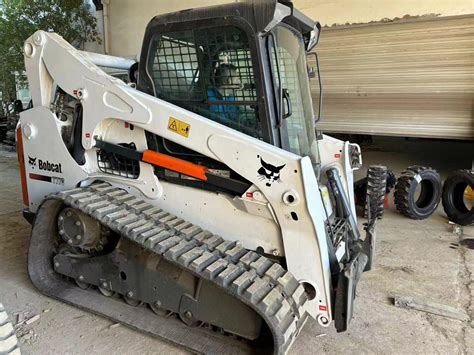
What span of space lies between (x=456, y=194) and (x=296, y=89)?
364 cm

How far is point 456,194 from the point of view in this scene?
5.44 metres

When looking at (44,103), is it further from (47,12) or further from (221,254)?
(47,12)

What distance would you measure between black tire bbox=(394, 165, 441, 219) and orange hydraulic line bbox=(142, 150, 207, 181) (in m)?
3.61

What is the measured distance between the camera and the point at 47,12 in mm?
10883

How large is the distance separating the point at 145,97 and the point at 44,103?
1.13 meters

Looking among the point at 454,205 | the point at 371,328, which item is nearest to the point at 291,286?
the point at 371,328

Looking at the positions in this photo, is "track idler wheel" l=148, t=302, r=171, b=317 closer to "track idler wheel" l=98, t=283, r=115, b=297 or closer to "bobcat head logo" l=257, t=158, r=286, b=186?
"track idler wheel" l=98, t=283, r=115, b=297

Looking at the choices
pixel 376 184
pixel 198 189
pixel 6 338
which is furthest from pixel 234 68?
pixel 376 184

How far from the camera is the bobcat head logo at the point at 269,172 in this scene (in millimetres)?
2399

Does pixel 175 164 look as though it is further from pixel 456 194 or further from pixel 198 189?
pixel 456 194

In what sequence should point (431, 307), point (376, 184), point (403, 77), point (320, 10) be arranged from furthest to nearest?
point (320, 10)
point (403, 77)
point (376, 184)
point (431, 307)

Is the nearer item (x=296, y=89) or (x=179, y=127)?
(x=179, y=127)

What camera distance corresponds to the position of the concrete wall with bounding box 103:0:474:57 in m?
6.02

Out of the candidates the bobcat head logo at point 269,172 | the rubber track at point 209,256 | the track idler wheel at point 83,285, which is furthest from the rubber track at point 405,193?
the track idler wheel at point 83,285
